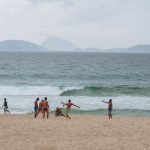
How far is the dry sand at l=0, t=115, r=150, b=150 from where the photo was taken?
15.8m

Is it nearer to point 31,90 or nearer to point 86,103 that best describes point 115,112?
point 86,103

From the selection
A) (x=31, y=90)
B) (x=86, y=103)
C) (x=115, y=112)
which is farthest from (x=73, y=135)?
(x=31, y=90)

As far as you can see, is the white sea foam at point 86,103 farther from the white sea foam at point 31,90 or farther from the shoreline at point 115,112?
the white sea foam at point 31,90

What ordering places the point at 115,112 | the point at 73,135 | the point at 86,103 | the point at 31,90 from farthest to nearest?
the point at 31,90
the point at 86,103
the point at 115,112
the point at 73,135

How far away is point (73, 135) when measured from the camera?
1798cm

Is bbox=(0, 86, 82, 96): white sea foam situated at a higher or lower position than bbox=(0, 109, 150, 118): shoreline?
higher

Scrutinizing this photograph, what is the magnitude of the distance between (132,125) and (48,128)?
465 cm

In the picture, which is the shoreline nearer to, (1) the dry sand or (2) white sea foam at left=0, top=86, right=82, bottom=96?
(1) the dry sand

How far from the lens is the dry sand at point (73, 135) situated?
15844 millimetres

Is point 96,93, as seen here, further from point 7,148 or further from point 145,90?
point 7,148

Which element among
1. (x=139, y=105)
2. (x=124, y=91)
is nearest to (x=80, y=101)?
(x=139, y=105)

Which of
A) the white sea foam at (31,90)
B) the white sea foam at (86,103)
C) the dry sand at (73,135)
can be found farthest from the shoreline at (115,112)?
the white sea foam at (31,90)

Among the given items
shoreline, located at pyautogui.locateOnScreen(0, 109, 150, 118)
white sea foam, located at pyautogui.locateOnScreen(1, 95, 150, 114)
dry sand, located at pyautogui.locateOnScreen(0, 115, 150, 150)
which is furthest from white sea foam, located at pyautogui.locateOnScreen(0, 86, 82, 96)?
dry sand, located at pyautogui.locateOnScreen(0, 115, 150, 150)

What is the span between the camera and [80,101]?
3597 cm
